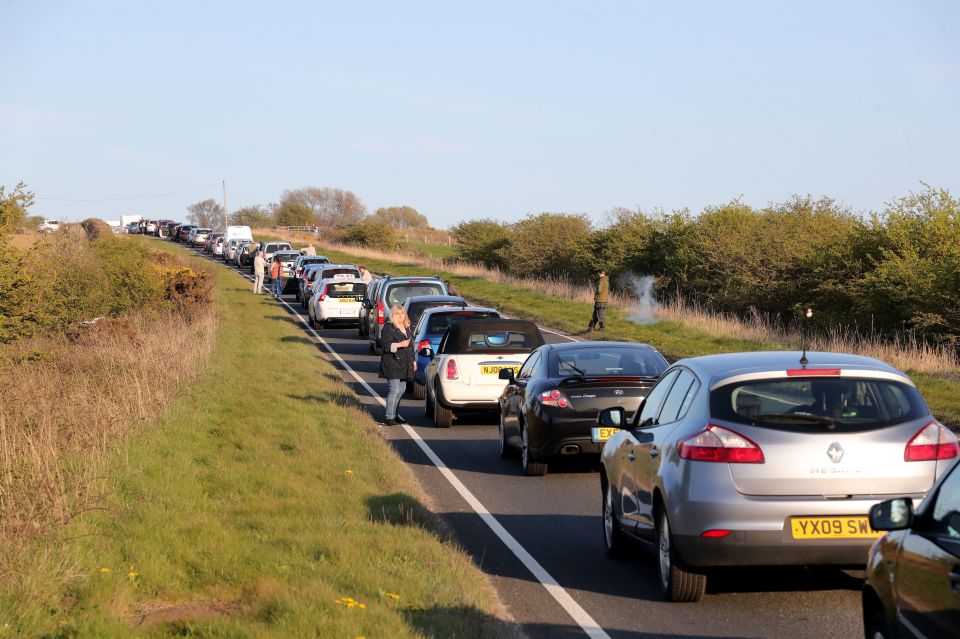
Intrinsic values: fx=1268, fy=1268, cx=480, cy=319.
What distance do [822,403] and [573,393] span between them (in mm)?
5652

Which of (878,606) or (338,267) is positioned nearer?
(878,606)

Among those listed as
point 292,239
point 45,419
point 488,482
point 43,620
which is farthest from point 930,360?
point 292,239

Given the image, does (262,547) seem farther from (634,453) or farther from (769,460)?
(769,460)

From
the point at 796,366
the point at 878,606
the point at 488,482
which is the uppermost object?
the point at 796,366

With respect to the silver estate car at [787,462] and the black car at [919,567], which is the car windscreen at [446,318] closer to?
the silver estate car at [787,462]

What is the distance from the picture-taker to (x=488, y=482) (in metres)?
13.5

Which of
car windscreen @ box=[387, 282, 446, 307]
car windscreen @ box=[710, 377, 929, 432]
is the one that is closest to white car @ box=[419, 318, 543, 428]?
car windscreen @ box=[710, 377, 929, 432]

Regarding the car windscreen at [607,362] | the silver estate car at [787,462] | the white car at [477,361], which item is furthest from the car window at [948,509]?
the white car at [477,361]

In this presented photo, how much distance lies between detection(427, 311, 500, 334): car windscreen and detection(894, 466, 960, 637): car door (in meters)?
16.6

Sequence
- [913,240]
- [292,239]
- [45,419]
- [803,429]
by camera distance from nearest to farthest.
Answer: [803,429] → [45,419] → [913,240] → [292,239]

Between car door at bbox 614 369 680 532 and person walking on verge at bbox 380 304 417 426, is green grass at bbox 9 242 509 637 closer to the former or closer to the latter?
car door at bbox 614 369 680 532

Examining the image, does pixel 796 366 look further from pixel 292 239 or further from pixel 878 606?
pixel 292 239

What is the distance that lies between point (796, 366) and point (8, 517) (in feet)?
18.5

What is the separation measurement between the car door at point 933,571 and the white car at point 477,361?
41.6 ft
